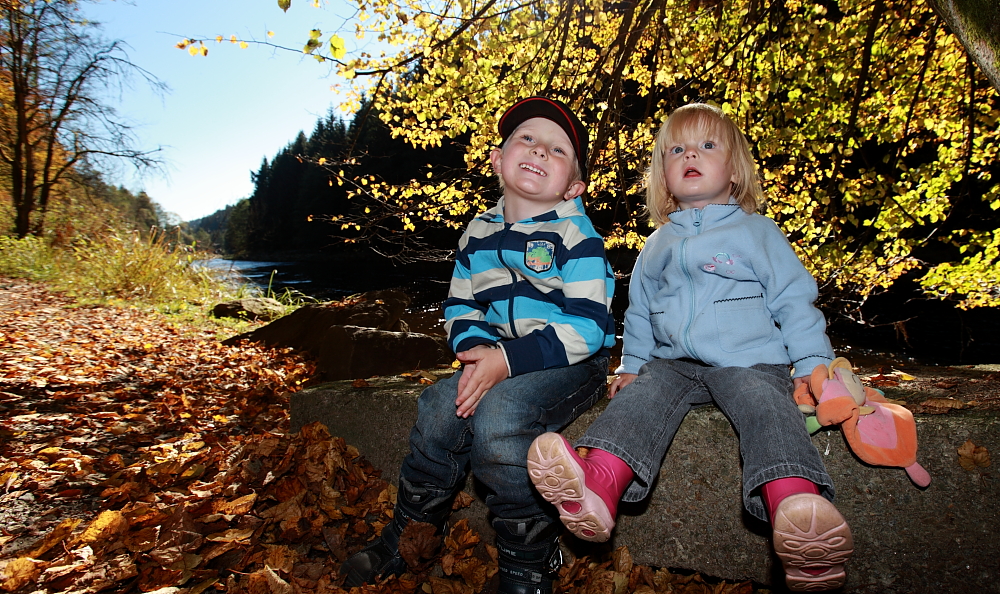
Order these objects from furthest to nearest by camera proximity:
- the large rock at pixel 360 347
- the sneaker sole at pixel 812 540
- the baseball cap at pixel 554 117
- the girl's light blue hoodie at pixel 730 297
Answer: the large rock at pixel 360 347 → the baseball cap at pixel 554 117 → the girl's light blue hoodie at pixel 730 297 → the sneaker sole at pixel 812 540

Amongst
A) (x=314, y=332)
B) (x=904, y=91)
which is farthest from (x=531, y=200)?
(x=904, y=91)

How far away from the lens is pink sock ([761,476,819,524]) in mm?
1328

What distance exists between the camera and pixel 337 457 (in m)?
2.36

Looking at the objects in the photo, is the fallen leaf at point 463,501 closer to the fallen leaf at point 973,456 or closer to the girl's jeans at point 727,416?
the girl's jeans at point 727,416

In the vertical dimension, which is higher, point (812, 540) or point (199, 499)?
point (812, 540)

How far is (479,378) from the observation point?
1752 mm

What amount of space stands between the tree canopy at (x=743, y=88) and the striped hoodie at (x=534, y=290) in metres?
2.14

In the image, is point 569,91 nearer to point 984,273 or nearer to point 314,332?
point 314,332

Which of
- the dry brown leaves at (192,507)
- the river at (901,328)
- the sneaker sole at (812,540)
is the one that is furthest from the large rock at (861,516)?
the river at (901,328)

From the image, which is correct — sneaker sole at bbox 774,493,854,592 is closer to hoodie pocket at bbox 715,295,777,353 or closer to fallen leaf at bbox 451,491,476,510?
hoodie pocket at bbox 715,295,777,353

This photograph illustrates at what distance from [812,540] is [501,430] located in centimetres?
88

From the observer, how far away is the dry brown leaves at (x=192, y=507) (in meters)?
1.78

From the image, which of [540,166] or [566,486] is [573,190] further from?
[566,486]

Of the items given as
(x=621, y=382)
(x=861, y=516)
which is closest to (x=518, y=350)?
(x=621, y=382)
